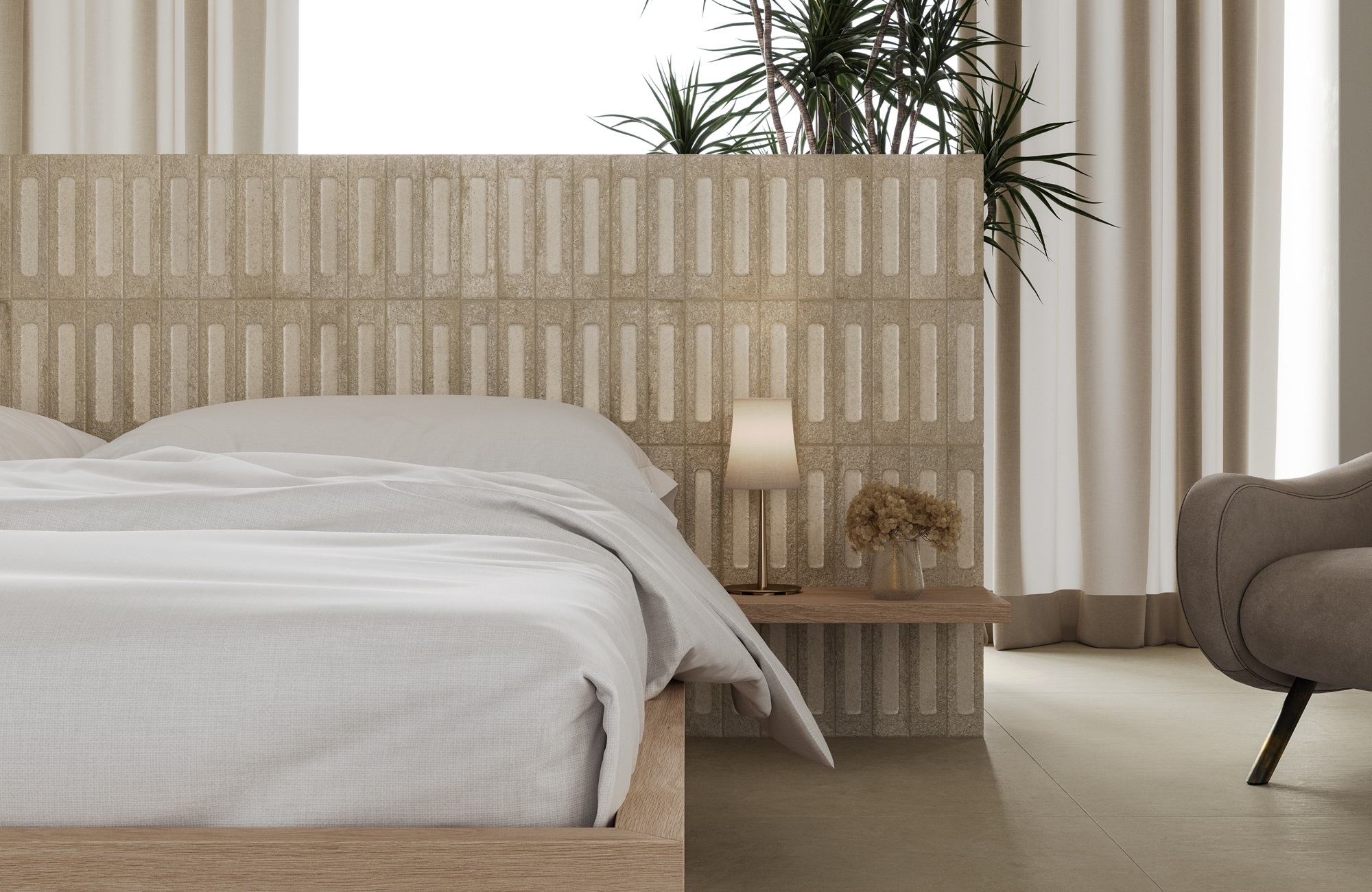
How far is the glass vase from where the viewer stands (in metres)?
2.50

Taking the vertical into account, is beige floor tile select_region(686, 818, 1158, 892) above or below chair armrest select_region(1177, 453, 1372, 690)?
below

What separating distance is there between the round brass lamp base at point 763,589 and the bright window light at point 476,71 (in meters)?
1.62

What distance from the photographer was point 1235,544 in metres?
2.18

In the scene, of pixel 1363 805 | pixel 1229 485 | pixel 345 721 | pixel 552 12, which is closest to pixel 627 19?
pixel 552 12

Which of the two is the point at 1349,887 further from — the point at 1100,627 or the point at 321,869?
the point at 1100,627

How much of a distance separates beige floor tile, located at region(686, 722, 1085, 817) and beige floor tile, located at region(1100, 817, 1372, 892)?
6.7 inches

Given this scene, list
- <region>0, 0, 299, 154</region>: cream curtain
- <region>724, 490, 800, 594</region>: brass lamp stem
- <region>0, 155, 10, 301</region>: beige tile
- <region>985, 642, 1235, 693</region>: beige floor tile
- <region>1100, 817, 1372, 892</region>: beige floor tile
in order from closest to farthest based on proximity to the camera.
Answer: <region>1100, 817, 1372, 892</region>: beige floor tile < <region>724, 490, 800, 594</region>: brass lamp stem < <region>0, 155, 10, 301</region>: beige tile < <region>985, 642, 1235, 693</region>: beige floor tile < <region>0, 0, 299, 154</region>: cream curtain

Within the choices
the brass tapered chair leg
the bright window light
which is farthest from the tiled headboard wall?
the bright window light

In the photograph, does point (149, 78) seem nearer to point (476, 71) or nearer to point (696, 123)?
point (476, 71)

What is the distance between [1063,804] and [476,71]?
2.74 metres

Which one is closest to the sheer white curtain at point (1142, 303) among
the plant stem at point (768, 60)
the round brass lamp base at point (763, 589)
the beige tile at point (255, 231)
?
the plant stem at point (768, 60)

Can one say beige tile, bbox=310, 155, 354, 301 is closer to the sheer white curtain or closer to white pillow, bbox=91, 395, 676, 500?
white pillow, bbox=91, 395, 676, 500

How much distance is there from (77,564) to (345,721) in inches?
16.9

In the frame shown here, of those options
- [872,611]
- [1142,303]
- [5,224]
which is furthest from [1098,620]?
[5,224]
